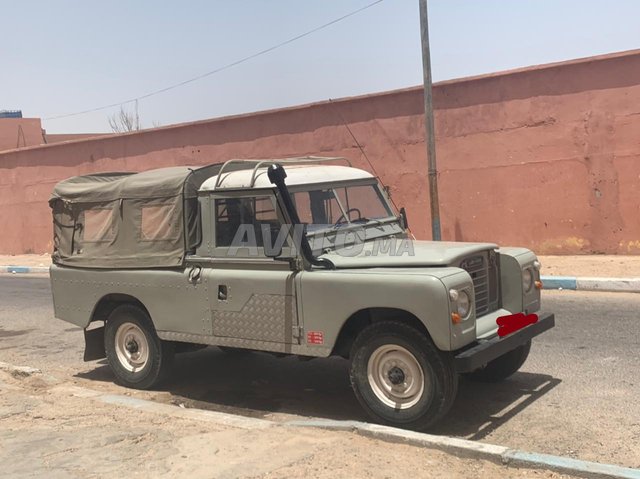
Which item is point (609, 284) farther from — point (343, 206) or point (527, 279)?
point (343, 206)

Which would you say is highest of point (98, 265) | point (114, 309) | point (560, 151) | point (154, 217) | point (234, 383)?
point (560, 151)

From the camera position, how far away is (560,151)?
12664mm

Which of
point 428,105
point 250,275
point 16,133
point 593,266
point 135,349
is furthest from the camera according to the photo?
point 16,133

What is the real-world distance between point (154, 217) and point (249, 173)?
3.52ft

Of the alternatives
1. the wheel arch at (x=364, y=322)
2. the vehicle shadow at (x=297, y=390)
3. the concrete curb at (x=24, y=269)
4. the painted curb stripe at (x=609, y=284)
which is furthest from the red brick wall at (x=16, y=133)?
the wheel arch at (x=364, y=322)

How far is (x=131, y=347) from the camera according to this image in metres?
6.36

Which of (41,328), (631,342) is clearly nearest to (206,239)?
(631,342)

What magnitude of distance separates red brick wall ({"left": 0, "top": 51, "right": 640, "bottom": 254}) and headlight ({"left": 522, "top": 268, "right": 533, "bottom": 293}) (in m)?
7.85

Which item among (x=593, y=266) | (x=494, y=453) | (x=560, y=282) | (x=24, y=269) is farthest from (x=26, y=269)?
(x=494, y=453)

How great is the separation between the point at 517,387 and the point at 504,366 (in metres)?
0.20

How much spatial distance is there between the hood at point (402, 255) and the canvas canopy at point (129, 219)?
55.6 inches

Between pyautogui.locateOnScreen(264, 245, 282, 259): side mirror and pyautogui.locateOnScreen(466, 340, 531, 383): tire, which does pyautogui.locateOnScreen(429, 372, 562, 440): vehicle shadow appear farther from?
pyautogui.locateOnScreen(264, 245, 282, 259): side mirror

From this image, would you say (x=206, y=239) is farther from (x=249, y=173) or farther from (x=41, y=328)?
(x=41, y=328)

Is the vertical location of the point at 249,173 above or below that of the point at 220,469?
above
